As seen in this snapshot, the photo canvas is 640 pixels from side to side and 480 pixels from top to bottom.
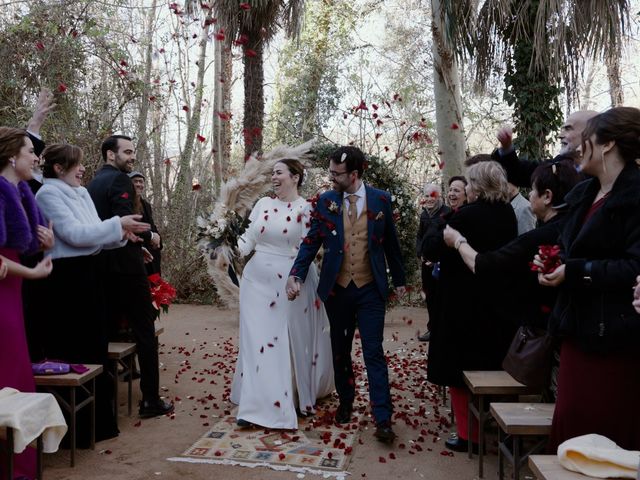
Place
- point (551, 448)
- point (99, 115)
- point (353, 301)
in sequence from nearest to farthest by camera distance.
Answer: point (551, 448) < point (353, 301) < point (99, 115)

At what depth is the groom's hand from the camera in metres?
4.96

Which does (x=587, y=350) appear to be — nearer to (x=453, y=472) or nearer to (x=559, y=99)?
(x=453, y=472)

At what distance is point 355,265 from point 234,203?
3.14 metres

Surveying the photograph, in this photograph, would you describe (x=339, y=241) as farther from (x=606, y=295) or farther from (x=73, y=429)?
(x=606, y=295)

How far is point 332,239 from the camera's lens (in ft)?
16.0

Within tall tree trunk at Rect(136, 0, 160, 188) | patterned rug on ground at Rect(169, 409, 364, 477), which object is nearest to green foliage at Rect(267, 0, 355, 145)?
tall tree trunk at Rect(136, 0, 160, 188)

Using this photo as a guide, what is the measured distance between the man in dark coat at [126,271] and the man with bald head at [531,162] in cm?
300

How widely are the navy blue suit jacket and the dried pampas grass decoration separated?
1269 mm

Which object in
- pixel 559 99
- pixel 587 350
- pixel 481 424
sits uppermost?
pixel 559 99

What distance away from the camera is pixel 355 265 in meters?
4.82

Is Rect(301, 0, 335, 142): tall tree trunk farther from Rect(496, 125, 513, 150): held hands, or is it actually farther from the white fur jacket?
the white fur jacket

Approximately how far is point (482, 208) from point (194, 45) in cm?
1308

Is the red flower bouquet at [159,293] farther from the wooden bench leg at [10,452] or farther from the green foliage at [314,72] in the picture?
the green foliage at [314,72]

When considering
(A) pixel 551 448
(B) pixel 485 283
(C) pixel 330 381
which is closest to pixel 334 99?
(C) pixel 330 381
